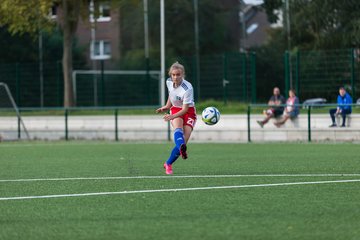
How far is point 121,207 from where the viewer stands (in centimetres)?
1073

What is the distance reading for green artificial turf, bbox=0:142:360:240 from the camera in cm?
891

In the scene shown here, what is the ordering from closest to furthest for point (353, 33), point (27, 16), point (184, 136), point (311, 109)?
point (184, 136) → point (311, 109) → point (27, 16) → point (353, 33)

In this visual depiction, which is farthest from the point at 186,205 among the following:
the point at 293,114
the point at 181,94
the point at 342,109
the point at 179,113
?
the point at 293,114

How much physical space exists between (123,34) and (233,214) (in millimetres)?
64428

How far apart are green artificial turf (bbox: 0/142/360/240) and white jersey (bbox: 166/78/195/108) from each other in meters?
1.13

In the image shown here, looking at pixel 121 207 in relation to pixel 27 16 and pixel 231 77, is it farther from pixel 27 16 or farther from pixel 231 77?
pixel 27 16

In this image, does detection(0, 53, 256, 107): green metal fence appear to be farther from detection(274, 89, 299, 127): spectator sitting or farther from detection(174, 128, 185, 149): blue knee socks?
detection(174, 128, 185, 149): blue knee socks

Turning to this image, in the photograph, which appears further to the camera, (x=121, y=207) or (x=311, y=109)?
(x=311, y=109)

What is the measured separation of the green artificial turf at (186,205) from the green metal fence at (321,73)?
1877 cm

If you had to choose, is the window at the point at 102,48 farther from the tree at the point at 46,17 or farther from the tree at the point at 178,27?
the tree at the point at 46,17

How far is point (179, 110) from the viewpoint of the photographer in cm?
1602

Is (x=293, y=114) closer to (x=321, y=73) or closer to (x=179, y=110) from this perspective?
(x=321, y=73)

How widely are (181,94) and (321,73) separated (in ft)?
72.9

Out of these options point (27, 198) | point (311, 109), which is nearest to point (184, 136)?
point (27, 198)
